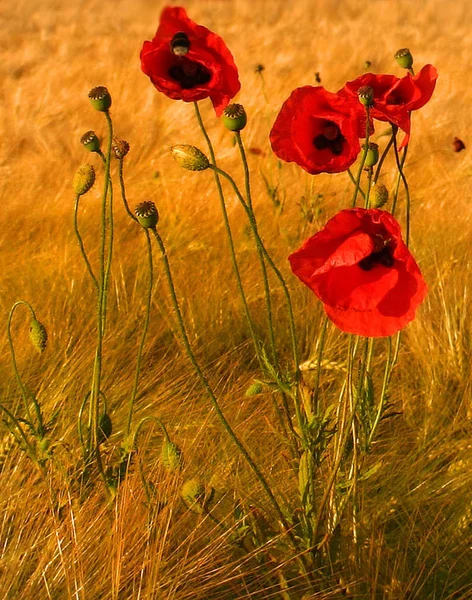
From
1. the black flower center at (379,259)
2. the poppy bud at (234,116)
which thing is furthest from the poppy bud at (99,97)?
the black flower center at (379,259)

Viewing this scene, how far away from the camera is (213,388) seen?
1792mm

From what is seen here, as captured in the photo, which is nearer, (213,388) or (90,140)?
(90,140)

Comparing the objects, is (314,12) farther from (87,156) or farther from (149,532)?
(149,532)

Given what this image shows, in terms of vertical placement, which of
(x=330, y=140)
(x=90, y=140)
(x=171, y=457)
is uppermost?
(x=90, y=140)

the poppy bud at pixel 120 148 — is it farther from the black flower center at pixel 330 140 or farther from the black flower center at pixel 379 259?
the black flower center at pixel 379 259

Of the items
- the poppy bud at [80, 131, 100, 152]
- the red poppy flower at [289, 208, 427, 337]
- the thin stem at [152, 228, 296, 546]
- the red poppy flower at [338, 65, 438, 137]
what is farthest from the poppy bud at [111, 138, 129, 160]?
the red poppy flower at [289, 208, 427, 337]

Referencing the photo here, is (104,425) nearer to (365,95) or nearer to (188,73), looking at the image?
(188,73)

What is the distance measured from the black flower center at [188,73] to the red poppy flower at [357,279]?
0.34m

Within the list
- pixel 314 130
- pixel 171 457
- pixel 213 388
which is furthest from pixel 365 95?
pixel 213 388

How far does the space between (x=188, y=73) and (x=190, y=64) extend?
1 cm

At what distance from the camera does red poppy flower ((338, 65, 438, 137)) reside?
1.06 meters

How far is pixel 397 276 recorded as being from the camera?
0.93m

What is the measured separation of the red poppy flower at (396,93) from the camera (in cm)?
106

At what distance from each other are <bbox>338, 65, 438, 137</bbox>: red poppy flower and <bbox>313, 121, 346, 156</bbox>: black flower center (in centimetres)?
5
